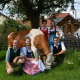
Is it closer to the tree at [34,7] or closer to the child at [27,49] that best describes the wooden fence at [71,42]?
the tree at [34,7]

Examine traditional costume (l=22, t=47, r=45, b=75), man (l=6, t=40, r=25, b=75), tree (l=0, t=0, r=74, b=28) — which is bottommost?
traditional costume (l=22, t=47, r=45, b=75)

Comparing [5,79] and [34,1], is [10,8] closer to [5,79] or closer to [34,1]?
[34,1]

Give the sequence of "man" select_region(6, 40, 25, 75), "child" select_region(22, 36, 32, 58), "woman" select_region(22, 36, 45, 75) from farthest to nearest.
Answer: "child" select_region(22, 36, 32, 58) < "woman" select_region(22, 36, 45, 75) < "man" select_region(6, 40, 25, 75)

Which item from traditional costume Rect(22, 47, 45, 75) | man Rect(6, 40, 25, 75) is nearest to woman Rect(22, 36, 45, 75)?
traditional costume Rect(22, 47, 45, 75)

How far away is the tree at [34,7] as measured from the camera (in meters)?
8.49

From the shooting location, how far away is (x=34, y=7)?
1084cm

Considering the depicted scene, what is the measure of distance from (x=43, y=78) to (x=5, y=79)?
106 cm

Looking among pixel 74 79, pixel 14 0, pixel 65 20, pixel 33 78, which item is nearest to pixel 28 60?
pixel 33 78

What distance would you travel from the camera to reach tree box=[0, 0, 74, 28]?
849 centimetres

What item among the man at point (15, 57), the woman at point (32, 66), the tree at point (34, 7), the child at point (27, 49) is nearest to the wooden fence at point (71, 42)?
the tree at point (34, 7)

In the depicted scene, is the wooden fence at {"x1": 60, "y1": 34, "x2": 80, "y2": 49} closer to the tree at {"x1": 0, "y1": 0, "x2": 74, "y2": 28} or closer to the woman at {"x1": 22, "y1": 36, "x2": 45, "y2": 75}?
the tree at {"x1": 0, "y1": 0, "x2": 74, "y2": 28}

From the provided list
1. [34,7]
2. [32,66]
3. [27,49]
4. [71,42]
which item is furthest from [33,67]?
[34,7]

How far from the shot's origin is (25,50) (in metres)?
3.62

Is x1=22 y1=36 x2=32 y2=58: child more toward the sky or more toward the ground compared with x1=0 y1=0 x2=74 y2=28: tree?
more toward the ground
